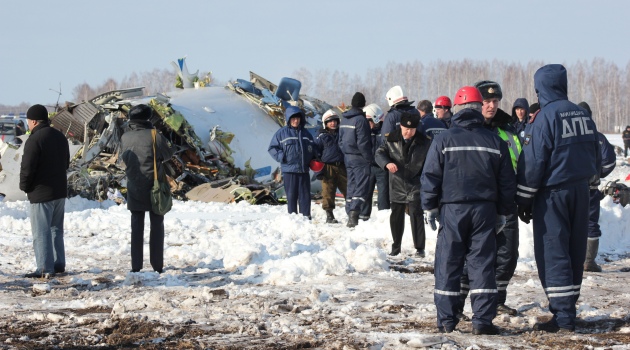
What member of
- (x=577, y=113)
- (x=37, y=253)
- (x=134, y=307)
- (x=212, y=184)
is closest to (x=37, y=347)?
(x=134, y=307)

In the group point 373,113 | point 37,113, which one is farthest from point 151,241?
point 373,113

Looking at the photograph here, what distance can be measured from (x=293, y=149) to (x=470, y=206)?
288 inches

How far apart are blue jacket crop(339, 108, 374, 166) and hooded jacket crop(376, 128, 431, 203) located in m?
2.37

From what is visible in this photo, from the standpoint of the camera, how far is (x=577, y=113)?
20.5 ft

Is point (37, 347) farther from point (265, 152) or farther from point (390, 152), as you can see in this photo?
point (265, 152)

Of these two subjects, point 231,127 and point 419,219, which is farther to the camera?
point 231,127

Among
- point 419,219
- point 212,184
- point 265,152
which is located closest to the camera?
point 419,219

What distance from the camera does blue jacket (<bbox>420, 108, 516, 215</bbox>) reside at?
6.00m

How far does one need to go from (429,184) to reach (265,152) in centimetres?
1547

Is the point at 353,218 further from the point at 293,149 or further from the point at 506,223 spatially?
the point at 506,223

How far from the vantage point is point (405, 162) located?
9773 mm

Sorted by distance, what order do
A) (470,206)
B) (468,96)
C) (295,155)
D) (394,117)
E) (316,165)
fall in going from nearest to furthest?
(470,206), (468,96), (394,117), (295,155), (316,165)

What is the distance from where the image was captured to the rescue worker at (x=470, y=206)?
19.6ft

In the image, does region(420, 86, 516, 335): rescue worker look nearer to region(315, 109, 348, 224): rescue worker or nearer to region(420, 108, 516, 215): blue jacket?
region(420, 108, 516, 215): blue jacket
